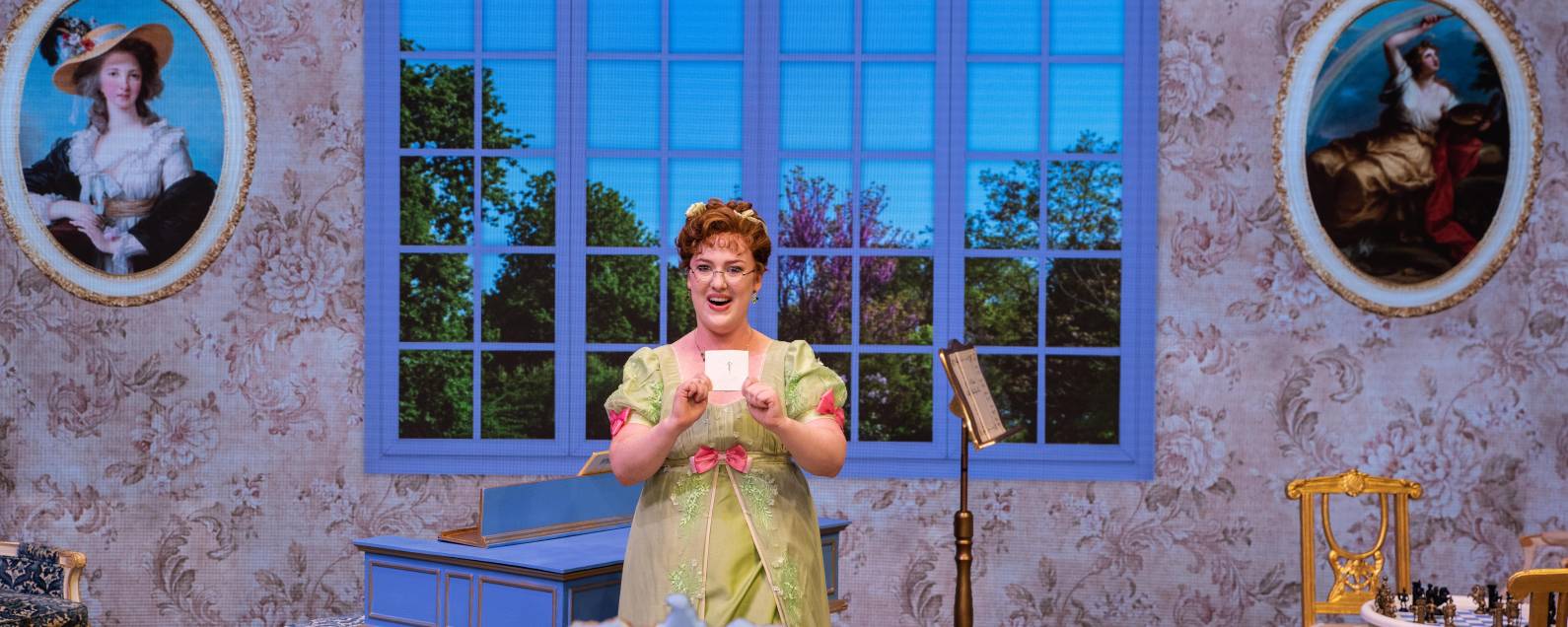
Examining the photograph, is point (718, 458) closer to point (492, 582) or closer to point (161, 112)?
point (492, 582)

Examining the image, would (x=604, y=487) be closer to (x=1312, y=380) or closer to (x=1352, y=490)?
(x=1352, y=490)

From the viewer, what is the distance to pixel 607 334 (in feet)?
17.6

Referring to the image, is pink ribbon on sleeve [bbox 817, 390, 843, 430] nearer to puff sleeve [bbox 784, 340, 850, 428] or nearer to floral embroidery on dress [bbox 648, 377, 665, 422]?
puff sleeve [bbox 784, 340, 850, 428]

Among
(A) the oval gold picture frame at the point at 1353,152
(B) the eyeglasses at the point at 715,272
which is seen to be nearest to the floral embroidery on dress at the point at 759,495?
(B) the eyeglasses at the point at 715,272

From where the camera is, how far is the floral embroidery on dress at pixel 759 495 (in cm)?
278

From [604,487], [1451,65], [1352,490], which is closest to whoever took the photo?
[604,487]

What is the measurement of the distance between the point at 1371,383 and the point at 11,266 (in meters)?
5.31

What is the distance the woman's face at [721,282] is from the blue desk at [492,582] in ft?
2.35

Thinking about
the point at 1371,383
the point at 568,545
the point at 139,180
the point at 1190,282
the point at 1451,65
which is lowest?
the point at 568,545

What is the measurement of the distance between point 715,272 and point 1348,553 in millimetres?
2713

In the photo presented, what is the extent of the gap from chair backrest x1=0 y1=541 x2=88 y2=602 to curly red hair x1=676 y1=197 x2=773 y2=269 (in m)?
2.88

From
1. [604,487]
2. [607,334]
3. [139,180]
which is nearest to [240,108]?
[139,180]

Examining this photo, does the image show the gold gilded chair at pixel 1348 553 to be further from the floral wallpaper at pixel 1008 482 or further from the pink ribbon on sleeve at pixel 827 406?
the pink ribbon on sleeve at pixel 827 406

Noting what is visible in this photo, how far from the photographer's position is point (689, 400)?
2617 millimetres
